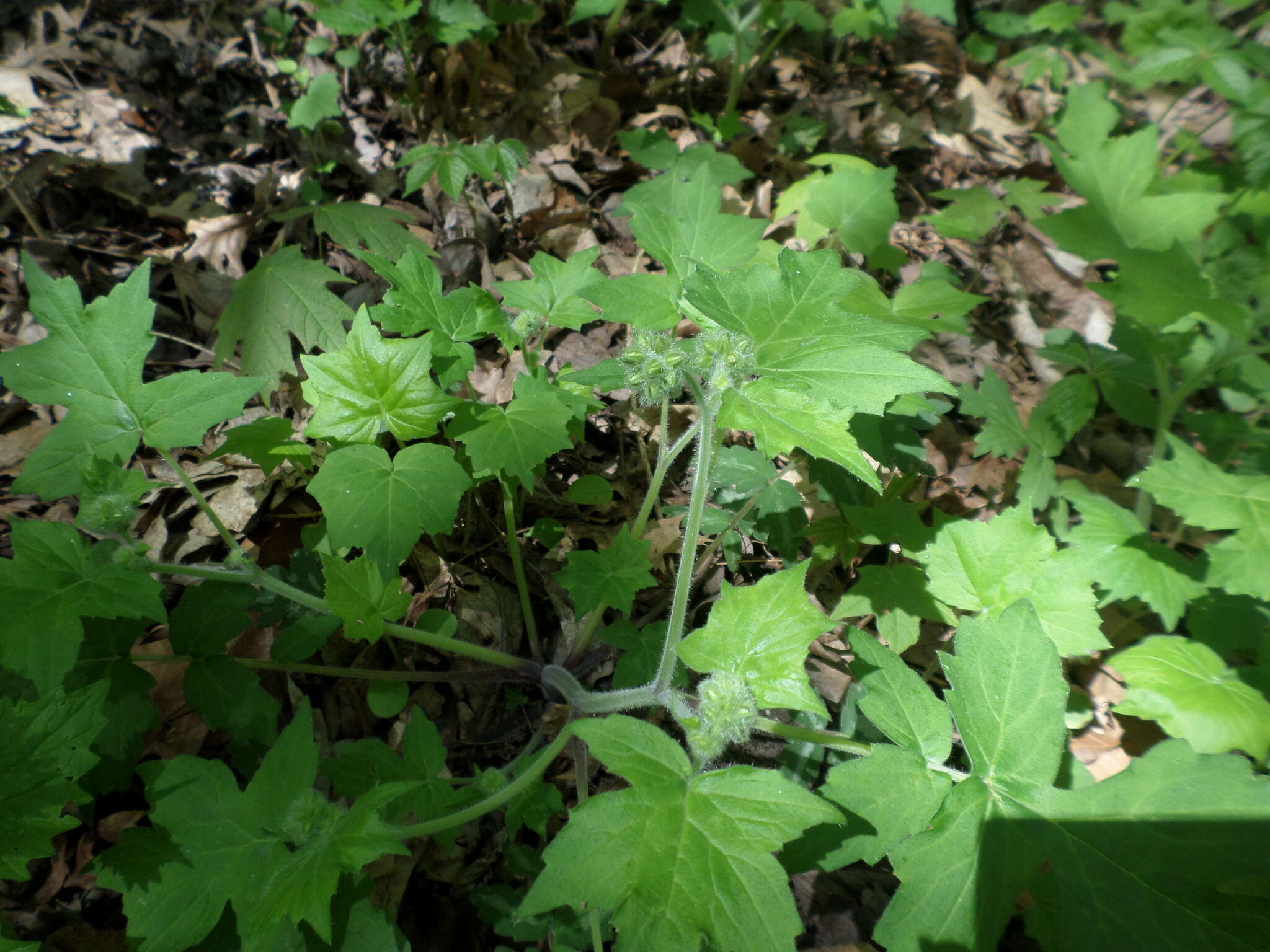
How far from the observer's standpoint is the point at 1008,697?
1830 millimetres

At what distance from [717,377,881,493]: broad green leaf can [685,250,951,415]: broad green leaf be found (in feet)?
0.19

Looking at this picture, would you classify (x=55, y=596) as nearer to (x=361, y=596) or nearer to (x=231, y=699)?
(x=231, y=699)

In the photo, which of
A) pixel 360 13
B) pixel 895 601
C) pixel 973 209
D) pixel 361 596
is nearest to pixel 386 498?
pixel 361 596

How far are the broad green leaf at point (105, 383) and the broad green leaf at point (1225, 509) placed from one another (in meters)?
3.34

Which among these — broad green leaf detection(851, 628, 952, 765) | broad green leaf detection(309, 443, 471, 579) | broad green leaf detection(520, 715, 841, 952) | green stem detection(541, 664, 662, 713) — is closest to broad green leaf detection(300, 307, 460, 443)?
broad green leaf detection(309, 443, 471, 579)

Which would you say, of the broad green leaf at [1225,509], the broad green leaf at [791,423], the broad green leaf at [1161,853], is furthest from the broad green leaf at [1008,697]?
the broad green leaf at [1225,509]

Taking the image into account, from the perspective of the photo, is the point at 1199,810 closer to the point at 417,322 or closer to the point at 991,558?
the point at 991,558

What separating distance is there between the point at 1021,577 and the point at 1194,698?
799 millimetres

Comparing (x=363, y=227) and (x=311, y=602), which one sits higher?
(x=363, y=227)

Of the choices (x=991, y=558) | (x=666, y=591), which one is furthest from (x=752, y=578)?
(x=991, y=558)

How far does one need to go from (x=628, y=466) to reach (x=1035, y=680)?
211cm

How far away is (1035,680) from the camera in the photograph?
71.4 inches

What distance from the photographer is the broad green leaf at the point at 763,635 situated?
183cm

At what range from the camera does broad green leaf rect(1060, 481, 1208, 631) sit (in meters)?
2.64
